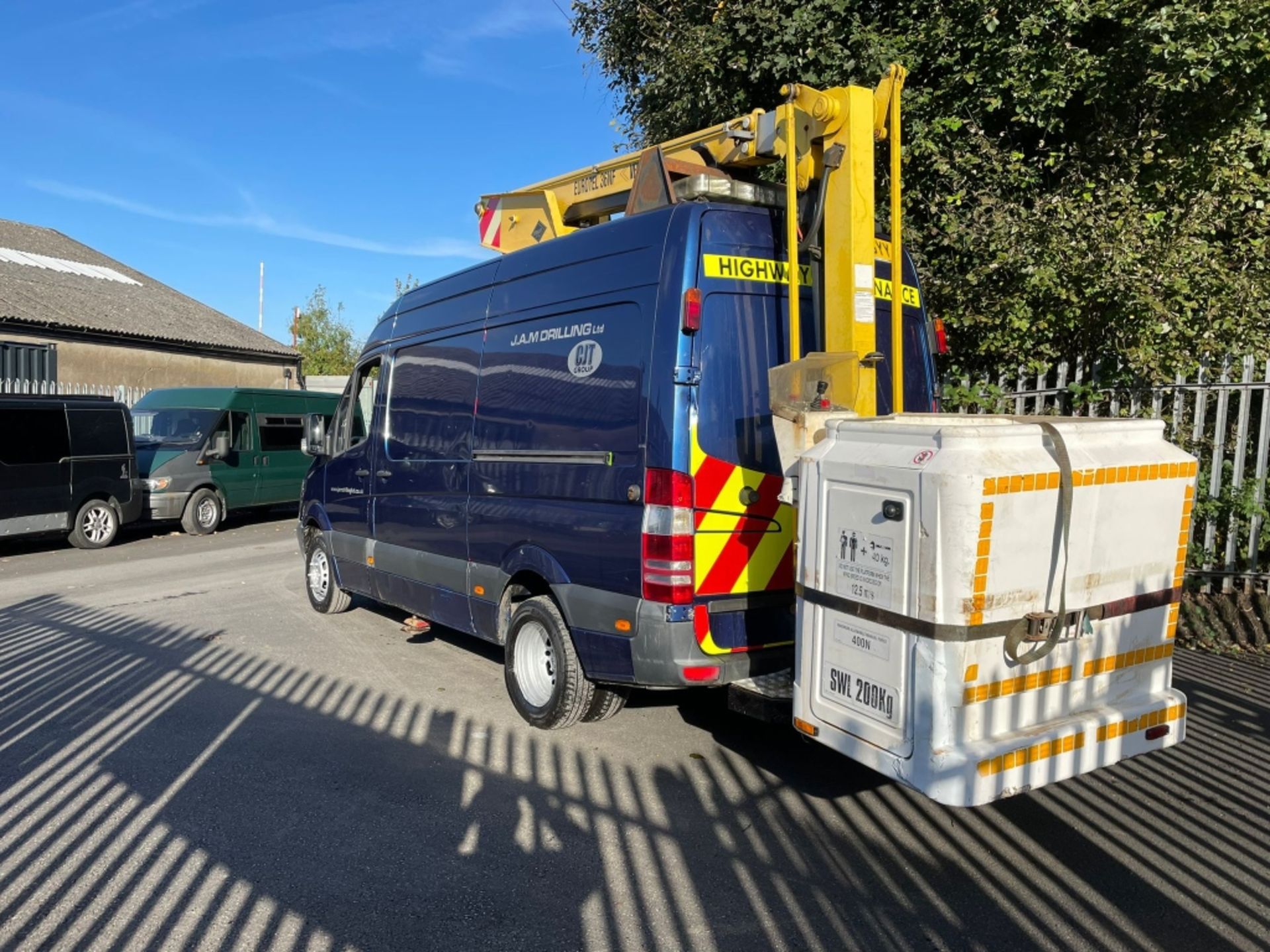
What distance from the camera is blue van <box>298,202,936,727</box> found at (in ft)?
13.9

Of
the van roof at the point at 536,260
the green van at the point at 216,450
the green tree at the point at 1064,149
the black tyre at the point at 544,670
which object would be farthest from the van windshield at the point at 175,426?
the black tyre at the point at 544,670

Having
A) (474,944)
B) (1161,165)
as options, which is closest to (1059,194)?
(1161,165)

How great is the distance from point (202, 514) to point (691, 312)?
12.2 metres

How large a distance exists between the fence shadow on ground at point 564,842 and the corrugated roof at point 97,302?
1938cm

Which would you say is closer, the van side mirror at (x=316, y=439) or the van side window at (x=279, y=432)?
the van side mirror at (x=316, y=439)

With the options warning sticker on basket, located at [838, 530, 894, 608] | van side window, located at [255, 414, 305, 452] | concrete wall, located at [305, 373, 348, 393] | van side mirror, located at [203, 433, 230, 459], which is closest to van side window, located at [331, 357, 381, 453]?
warning sticker on basket, located at [838, 530, 894, 608]

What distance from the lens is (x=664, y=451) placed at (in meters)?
4.18

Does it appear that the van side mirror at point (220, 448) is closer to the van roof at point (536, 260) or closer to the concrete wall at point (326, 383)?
the van roof at point (536, 260)

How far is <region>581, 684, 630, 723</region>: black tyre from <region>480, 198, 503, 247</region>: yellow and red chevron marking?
3976 mm

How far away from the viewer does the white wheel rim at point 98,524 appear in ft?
41.1

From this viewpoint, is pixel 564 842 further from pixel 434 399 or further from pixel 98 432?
pixel 98 432

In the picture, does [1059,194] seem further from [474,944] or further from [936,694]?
[474,944]

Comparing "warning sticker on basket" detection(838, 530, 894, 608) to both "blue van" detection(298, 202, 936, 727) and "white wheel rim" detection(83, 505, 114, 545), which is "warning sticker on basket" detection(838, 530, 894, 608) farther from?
"white wheel rim" detection(83, 505, 114, 545)

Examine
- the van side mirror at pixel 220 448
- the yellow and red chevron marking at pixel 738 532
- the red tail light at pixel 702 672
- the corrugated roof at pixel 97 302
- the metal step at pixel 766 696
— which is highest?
the corrugated roof at pixel 97 302
